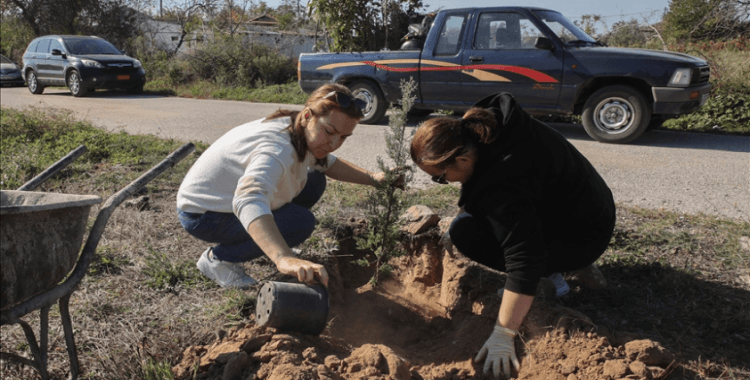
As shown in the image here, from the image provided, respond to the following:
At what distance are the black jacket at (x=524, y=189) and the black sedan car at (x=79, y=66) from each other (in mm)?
13946

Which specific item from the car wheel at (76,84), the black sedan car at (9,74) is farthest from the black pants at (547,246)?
the black sedan car at (9,74)

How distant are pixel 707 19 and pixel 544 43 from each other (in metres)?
9.35

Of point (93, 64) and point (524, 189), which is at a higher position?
point (524, 189)

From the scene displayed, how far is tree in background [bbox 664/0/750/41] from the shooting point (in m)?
12.4

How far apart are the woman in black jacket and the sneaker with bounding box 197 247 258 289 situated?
135cm

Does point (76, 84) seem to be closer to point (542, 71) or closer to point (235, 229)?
point (542, 71)

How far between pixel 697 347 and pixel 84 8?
2794 cm

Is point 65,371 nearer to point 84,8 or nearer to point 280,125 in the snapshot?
point 280,125

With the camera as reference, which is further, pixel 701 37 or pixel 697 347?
pixel 701 37

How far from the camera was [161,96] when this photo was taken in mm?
14398

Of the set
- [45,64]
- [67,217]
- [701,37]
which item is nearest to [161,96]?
[45,64]

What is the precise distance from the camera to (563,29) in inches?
295

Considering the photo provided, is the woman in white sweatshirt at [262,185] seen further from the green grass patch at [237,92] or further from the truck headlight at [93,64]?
the truck headlight at [93,64]

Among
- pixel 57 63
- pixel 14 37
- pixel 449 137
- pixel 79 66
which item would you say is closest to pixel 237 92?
pixel 79 66
